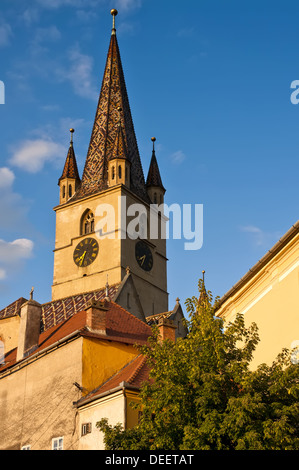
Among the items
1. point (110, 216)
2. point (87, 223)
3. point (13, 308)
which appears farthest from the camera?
point (87, 223)

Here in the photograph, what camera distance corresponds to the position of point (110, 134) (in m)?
59.9

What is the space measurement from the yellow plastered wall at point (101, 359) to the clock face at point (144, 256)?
27.0 metres

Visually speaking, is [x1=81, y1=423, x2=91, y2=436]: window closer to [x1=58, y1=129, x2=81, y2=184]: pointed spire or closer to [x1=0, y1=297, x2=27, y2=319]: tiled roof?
[x1=0, y1=297, x2=27, y2=319]: tiled roof

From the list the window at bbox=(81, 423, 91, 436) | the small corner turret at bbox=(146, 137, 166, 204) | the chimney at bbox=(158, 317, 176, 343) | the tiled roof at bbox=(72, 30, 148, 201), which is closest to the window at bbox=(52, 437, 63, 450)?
the window at bbox=(81, 423, 91, 436)

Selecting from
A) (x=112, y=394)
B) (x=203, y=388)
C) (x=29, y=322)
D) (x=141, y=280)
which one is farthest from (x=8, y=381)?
(x=141, y=280)

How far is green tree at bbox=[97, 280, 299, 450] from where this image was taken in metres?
15.5

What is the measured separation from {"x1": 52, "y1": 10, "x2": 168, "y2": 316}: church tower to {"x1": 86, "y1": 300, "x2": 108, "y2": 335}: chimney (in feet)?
77.7

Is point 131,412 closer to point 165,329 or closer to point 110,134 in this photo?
point 165,329

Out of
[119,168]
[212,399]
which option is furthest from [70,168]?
[212,399]

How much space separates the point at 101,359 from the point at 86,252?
94.6 ft

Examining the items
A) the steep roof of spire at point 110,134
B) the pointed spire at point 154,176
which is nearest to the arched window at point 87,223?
the steep roof of spire at point 110,134

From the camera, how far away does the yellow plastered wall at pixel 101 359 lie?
78.8ft

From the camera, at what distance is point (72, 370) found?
24266mm

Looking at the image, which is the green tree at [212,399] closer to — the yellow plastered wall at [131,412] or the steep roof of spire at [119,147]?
the yellow plastered wall at [131,412]
